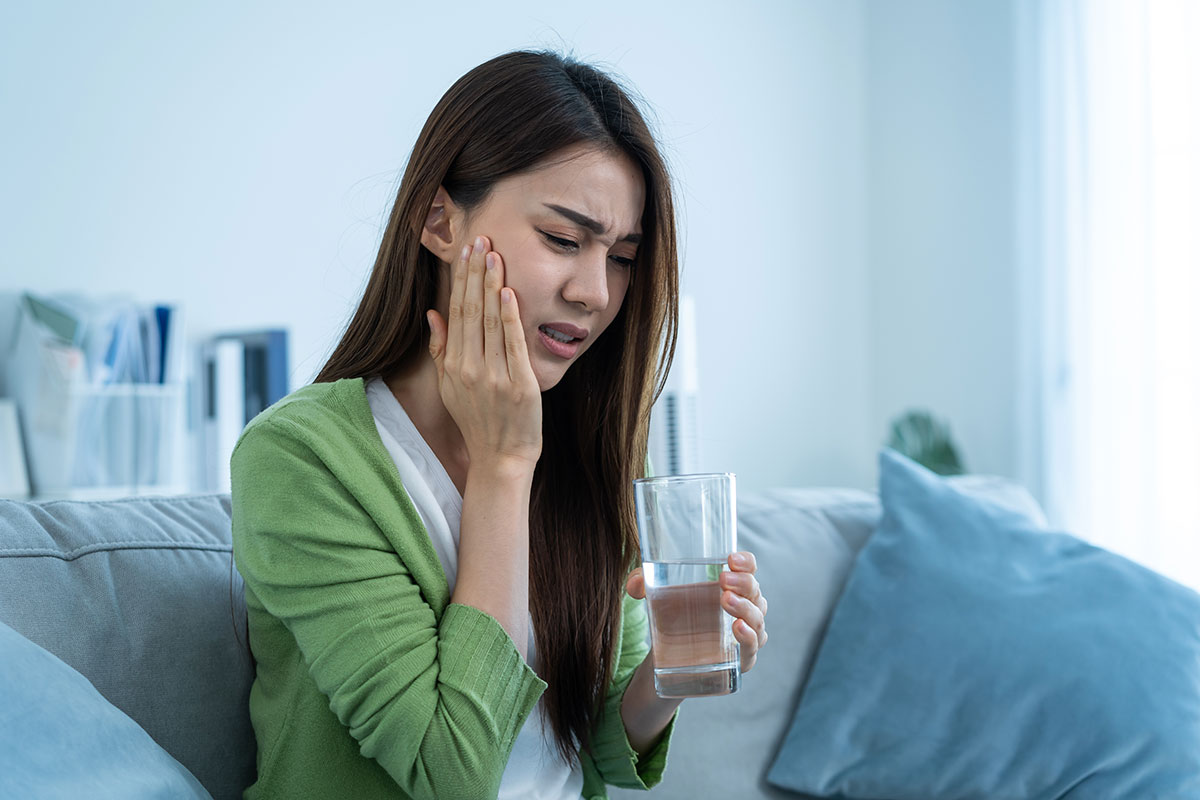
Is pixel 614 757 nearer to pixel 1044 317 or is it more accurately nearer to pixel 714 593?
pixel 714 593

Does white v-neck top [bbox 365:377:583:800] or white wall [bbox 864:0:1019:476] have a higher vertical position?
white wall [bbox 864:0:1019:476]

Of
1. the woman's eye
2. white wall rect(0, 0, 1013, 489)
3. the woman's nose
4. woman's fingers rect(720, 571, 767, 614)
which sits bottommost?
woman's fingers rect(720, 571, 767, 614)

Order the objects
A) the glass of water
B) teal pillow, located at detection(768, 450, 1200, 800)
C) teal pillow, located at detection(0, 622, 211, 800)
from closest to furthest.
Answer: teal pillow, located at detection(0, 622, 211, 800), the glass of water, teal pillow, located at detection(768, 450, 1200, 800)

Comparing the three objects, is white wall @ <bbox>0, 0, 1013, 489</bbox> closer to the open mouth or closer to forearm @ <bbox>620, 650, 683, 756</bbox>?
the open mouth

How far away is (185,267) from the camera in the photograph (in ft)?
8.38

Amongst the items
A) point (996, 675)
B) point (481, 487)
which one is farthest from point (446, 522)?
point (996, 675)

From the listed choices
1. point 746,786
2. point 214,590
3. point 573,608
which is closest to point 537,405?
point 573,608

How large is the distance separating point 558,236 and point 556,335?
4.5 inches

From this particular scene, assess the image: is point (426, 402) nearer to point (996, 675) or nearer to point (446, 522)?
point (446, 522)

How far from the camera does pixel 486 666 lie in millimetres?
1038

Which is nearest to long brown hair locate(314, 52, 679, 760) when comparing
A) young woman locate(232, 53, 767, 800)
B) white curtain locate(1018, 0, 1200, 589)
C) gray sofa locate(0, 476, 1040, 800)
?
young woman locate(232, 53, 767, 800)

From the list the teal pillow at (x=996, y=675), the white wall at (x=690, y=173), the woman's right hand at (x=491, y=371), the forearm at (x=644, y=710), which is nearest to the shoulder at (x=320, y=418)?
the woman's right hand at (x=491, y=371)

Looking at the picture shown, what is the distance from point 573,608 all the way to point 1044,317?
2999mm

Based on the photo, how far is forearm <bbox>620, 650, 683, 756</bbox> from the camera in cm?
130
